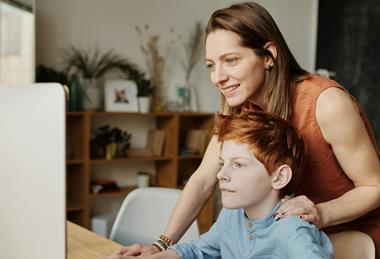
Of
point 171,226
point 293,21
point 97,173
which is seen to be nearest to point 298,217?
point 171,226

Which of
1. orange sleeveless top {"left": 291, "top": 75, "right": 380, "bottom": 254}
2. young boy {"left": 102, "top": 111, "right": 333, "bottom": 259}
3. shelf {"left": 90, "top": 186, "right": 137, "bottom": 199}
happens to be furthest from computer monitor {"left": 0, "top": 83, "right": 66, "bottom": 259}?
shelf {"left": 90, "top": 186, "right": 137, "bottom": 199}

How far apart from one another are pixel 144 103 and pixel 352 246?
3104mm

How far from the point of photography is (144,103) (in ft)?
13.8

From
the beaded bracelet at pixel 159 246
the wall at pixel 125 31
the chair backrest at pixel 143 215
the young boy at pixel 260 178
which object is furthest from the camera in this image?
the wall at pixel 125 31

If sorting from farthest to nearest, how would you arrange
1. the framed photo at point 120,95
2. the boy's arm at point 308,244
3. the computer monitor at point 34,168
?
the framed photo at point 120,95, the boy's arm at point 308,244, the computer monitor at point 34,168

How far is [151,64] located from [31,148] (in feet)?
12.2

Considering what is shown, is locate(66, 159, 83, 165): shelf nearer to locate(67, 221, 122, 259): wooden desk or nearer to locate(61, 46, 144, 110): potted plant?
locate(61, 46, 144, 110): potted plant

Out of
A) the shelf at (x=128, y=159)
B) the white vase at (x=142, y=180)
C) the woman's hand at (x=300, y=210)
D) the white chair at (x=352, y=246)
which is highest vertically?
the woman's hand at (x=300, y=210)

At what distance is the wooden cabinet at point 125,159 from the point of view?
3.91m

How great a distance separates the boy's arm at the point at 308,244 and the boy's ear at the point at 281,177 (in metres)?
0.11

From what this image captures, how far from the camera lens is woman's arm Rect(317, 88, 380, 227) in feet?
3.94

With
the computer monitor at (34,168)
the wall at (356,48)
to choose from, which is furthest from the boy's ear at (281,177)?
the wall at (356,48)

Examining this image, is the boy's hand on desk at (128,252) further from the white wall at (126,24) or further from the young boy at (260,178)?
the white wall at (126,24)

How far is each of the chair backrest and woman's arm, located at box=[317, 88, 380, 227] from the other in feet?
2.78
